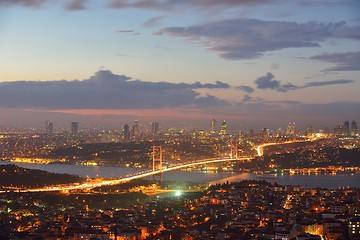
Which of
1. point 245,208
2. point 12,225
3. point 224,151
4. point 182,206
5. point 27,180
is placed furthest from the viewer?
point 224,151

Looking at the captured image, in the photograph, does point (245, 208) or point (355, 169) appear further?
point (355, 169)

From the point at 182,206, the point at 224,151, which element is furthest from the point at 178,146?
the point at 182,206

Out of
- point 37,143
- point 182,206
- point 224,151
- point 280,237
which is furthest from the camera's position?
point 37,143

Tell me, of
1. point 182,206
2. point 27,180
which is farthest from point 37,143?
point 182,206

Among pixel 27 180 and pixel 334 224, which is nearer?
pixel 334 224

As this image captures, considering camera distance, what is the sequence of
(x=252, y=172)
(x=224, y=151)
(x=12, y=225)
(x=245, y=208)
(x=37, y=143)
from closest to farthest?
(x=12, y=225) → (x=245, y=208) → (x=252, y=172) → (x=224, y=151) → (x=37, y=143)

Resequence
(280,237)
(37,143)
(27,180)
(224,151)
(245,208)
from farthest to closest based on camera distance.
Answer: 1. (37,143)
2. (224,151)
3. (27,180)
4. (245,208)
5. (280,237)

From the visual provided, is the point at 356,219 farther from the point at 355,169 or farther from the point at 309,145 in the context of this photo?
the point at 309,145

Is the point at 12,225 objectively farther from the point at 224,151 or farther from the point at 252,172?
the point at 224,151
